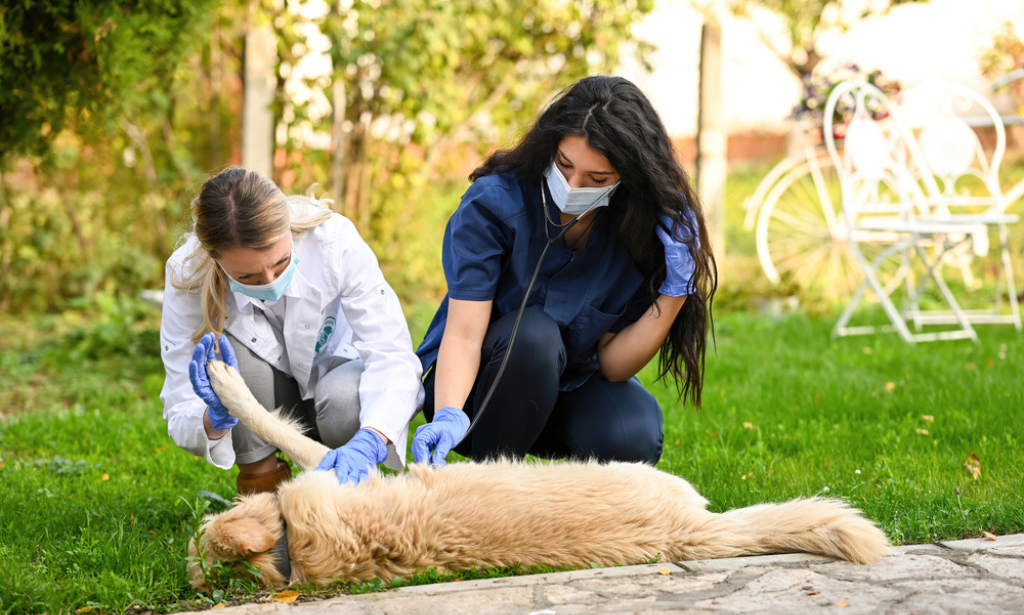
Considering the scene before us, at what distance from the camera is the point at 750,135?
12.5 meters

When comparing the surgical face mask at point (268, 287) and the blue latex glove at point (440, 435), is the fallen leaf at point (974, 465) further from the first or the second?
the surgical face mask at point (268, 287)

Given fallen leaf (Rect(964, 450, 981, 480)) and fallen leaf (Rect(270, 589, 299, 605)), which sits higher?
fallen leaf (Rect(964, 450, 981, 480))

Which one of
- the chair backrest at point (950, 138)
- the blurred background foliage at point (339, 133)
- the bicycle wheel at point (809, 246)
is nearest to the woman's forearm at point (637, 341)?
the blurred background foliage at point (339, 133)

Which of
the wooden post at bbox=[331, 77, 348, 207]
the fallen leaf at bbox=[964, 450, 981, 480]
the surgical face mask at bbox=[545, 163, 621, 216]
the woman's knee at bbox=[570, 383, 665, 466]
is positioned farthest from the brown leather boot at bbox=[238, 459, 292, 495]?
the wooden post at bbox=[331, 77, 348, 207]

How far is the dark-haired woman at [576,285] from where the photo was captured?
2266 millimetres

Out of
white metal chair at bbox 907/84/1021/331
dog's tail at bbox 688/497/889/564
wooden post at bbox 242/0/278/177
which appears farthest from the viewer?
wooden post at bbox 242/0/278/177

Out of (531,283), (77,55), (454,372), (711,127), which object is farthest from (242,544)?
(711,127)

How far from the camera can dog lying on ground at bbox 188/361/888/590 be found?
1885 mm

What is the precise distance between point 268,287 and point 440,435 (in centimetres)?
61

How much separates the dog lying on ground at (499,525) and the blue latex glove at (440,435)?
0.40ft

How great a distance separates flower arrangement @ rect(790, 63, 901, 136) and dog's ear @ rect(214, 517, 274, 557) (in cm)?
529

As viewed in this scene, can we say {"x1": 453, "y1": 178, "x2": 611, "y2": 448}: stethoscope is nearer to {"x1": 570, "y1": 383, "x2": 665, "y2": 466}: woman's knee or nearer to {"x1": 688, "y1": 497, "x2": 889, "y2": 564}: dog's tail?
{"x1": 570, "y1": 383, "x2": 665, "y2": 466}: woman's knee

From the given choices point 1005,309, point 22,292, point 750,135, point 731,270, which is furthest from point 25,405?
point 750,135

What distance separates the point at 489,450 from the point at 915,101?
4551 mm
